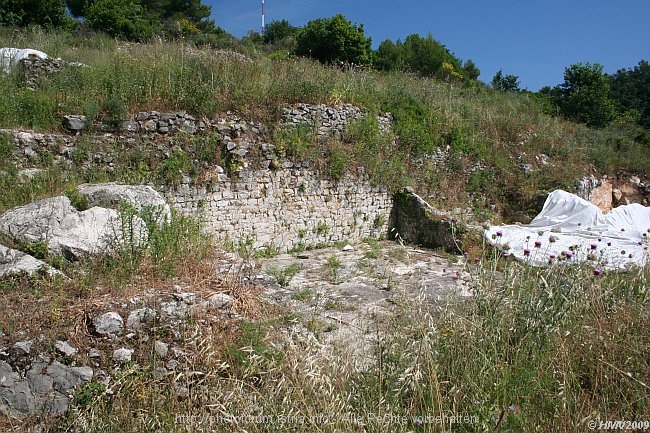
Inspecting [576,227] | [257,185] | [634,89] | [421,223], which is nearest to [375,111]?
[421,223]

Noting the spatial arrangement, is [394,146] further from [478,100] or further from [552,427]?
[552,427]

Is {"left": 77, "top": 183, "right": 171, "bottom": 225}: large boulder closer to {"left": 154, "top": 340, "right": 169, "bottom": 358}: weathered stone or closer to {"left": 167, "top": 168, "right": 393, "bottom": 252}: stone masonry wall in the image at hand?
{"left": 154, "top": 340, "right": 169, "bottom": 358}: weathered stone

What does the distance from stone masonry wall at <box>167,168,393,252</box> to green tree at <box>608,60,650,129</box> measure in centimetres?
2905

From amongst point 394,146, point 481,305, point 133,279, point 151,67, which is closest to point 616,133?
point 394,146

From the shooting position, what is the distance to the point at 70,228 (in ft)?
15.0

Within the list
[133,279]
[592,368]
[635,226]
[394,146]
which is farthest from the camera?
[394,146]

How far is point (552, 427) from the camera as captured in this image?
259cm

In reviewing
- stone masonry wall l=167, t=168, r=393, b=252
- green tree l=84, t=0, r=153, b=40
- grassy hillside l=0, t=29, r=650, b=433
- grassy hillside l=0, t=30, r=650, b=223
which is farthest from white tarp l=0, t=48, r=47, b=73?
green tree l=84, t=0, r=153, b=40

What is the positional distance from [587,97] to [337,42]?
34.7ft

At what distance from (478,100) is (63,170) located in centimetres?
1242

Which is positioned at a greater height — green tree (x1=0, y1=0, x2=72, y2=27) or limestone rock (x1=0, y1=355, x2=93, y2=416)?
green tree (x1=0, y1=0, x2=72, y2=27)

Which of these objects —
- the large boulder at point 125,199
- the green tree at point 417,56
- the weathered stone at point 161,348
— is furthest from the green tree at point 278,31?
the weathered stone at point 161,348

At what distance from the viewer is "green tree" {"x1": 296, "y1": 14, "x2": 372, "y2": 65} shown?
61.7ft

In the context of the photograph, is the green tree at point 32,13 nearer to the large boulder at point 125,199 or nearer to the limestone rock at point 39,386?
the large boulder at point 125,199
